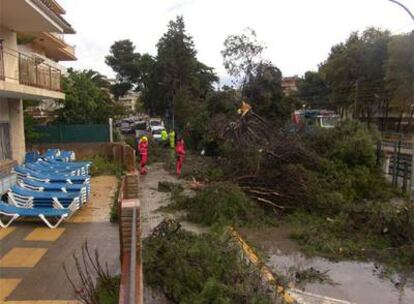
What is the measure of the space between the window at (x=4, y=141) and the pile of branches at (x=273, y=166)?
8231 mm

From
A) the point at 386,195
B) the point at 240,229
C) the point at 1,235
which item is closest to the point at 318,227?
the point at 240,229

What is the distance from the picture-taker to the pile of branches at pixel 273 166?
13.7 m

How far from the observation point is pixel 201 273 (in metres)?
6.80

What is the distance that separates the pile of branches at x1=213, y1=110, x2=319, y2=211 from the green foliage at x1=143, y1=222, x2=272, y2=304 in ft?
18.9

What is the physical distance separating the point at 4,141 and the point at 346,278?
14.1m

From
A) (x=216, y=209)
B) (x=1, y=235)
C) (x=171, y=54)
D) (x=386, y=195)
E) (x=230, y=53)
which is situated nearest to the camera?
(x=1, y=235)

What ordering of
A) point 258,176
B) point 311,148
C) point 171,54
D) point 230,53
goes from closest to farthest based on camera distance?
point 258,176
point 311,148
point 230,53
point 171,54

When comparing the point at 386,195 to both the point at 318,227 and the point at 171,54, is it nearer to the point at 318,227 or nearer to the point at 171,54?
the point at 318,227

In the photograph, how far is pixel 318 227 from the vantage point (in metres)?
11.6

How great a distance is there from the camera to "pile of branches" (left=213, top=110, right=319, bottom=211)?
44.9 ft

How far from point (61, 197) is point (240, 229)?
15.3 feet

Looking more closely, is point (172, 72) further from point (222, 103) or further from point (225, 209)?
A: point (225, 209)

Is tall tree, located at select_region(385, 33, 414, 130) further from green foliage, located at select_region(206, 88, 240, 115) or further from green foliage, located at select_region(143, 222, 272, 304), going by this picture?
green foliage, located at select_region(143, 222, 272, 304)

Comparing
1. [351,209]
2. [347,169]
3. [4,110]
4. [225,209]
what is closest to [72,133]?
[4,110]
